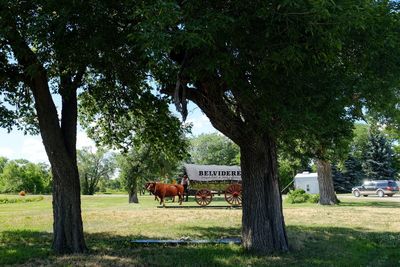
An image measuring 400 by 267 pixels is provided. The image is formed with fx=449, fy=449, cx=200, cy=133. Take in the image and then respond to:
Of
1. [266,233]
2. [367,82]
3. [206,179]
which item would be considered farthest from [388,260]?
[206,179]

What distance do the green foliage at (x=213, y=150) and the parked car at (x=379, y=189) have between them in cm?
4058

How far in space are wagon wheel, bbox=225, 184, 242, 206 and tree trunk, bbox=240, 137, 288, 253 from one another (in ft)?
56.1

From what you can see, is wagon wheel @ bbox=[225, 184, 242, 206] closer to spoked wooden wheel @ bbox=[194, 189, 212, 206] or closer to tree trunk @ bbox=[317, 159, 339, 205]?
spoked wooden wheel @ bbox=[194, 189, 212, 206]

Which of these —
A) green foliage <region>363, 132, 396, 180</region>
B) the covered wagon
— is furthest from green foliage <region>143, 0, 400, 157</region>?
green foliage <region>363, 132, 396, 180</region>

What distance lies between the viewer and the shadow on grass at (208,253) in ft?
29.5

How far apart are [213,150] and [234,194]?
218 feet

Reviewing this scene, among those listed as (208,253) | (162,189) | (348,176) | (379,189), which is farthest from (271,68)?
(348,176)

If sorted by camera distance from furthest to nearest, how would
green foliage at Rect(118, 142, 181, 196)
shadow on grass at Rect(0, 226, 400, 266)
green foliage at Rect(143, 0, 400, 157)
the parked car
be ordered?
the parked car → green foliage at Rect(118, 142, 181, 196) → shadow on grass at Rect(0, 226, 400, 266) → green foliage at Rect(143, 0, 400, 157)

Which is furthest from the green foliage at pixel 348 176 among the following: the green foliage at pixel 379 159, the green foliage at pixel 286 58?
the green foliage at pixel 286 58

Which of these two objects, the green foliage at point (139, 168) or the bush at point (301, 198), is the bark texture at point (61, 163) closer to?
the bush at point (301, 198)

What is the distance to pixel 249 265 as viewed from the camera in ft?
28.3

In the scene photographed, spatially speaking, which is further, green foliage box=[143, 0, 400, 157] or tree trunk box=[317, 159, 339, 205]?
tree trunk box=[317, 159, 339, 205]

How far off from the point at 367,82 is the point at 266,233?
159 inches

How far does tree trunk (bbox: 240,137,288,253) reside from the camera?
10266 mm
